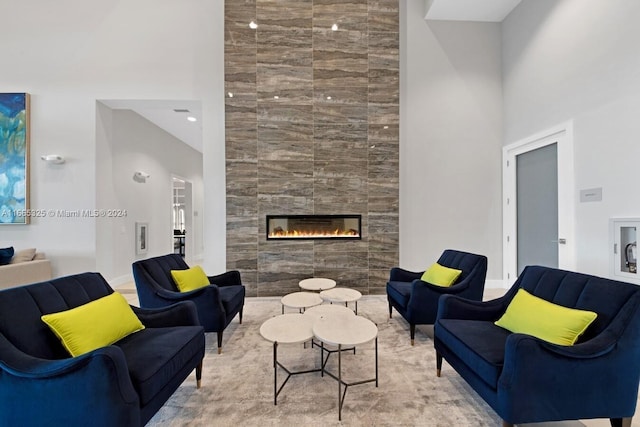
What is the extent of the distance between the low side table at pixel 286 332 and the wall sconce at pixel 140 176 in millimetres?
5050

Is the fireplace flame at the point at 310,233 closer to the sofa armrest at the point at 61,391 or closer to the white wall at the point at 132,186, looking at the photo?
the white wall at the point at 132,186

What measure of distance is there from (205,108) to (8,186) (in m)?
3.09

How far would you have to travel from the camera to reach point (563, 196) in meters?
3.51

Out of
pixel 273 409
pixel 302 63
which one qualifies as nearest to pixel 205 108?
pixel 302 63

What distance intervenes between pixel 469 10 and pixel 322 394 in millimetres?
5591

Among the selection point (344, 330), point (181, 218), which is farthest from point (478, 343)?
point (181, 218)

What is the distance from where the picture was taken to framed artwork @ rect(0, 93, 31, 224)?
4352 mm

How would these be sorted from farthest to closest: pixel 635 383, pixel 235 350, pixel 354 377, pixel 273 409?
pixel 235 350 → pixel 354 377 → pixel 273 409 → pixel 635 383

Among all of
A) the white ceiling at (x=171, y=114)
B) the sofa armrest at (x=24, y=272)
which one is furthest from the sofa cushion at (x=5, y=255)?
the white ceiling at (x=171, y=114)

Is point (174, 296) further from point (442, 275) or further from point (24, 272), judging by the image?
point (24, 272)

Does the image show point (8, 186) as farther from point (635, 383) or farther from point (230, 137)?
point (635, 383)

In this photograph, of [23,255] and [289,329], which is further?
[23,255]

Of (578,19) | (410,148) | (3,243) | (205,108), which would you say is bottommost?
(3,243)

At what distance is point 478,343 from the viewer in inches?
71.1
